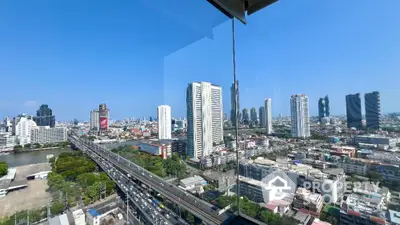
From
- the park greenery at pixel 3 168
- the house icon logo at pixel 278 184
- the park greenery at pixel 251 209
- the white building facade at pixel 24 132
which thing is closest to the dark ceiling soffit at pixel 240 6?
the park greenery at pixel 251 209

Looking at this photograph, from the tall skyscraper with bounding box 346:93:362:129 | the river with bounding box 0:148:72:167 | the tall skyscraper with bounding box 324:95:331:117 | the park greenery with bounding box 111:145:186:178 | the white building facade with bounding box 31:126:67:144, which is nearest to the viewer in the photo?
the tall skyscraper with bounding box 346:93:362:129

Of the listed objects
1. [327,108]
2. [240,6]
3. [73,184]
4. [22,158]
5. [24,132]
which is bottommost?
[73,184]

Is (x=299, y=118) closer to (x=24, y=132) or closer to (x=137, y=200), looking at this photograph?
(x=137, y=200)

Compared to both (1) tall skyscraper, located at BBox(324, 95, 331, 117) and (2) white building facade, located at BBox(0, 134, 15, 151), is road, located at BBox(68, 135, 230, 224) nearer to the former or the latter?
(1) tall skyscraper, located at BBox(324, 95, 331, 117)

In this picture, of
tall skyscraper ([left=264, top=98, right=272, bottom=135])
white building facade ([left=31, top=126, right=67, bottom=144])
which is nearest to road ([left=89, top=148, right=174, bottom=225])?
white building facade ([left=31, top=126, right=67, bottom=144])

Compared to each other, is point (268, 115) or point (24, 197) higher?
point (268, 115)

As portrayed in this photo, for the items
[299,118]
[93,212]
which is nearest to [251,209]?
[299,118]
